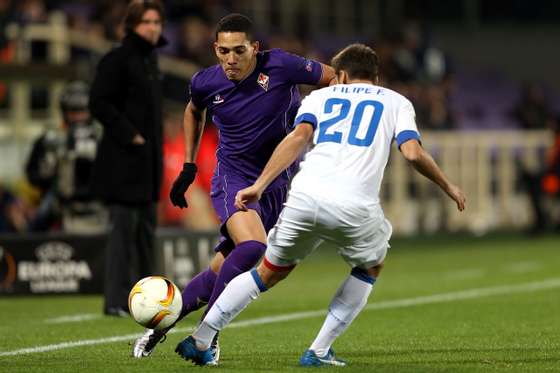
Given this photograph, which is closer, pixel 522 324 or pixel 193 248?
pixel 522 324

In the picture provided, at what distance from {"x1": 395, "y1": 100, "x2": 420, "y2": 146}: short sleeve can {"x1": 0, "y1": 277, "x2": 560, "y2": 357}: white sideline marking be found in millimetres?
2660

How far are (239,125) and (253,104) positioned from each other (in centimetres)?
16

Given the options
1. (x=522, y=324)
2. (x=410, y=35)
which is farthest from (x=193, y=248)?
(x=410, y=35)

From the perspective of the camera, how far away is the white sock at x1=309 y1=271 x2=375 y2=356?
7.35 meters

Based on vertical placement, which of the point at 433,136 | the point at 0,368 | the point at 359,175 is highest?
the point at 359,175

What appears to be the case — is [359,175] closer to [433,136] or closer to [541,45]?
[433,136]

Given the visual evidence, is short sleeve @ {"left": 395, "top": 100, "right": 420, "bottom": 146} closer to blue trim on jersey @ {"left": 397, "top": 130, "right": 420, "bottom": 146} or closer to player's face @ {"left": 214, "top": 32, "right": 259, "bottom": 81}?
blue trim on jersey @ {"left": 397, "top": 130, "right": 420, "bottom": 146}

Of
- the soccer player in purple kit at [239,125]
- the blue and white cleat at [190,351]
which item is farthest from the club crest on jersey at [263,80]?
the blue and white cleat at [190,351]

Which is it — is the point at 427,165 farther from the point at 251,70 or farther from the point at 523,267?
the point at 523,267

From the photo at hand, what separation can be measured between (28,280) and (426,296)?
367cm

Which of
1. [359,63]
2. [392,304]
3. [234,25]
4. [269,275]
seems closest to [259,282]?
[269,275]

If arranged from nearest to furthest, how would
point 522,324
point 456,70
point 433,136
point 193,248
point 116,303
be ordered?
1. point 522,324
2. point 116,303
3. point 193,248
4. point 433,136
5. point 456,70

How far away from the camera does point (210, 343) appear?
7.26m

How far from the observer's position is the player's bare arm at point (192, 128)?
8.22 metres
